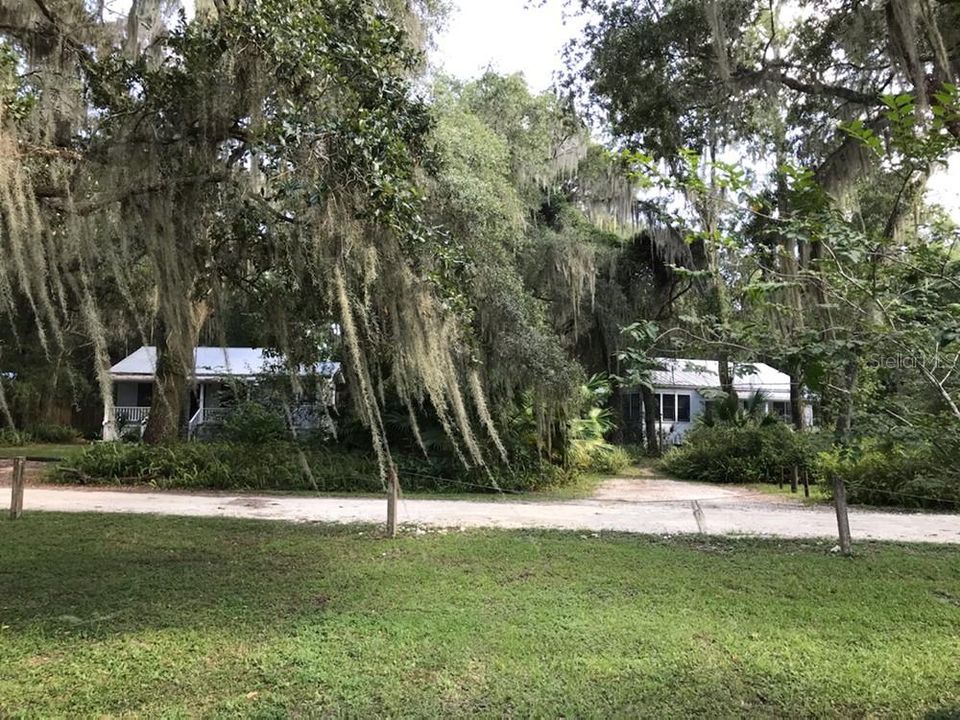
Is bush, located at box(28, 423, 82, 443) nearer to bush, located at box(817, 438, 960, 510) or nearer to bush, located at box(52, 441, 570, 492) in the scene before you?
bush, located at box(52, 441, 570, 492)

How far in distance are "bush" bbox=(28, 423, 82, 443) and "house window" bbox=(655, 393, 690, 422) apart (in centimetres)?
2053

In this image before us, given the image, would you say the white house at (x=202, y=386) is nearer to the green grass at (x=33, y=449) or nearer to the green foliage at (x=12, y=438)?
the green grass at (x=33, y=449)

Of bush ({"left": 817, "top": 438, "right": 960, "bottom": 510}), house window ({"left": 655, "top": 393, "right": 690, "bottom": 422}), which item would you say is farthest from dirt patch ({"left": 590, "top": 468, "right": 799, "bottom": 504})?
house window ({"left": 655, "top": 393, "right": 690, "bottom": 422})

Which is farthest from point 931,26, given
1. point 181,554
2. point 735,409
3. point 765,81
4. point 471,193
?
point 735,409

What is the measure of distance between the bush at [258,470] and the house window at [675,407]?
48.5ft

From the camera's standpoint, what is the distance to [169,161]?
4.64 meters

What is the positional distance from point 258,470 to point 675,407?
60.5 feet

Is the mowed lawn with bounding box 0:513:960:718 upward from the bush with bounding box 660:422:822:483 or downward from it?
downward

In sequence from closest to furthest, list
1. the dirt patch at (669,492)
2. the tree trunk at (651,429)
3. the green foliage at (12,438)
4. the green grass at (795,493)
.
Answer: the green grass at (795,493) → the dirt patch at (669,492) → the green foliage at (12,438) → the tree trunk at (651,429)

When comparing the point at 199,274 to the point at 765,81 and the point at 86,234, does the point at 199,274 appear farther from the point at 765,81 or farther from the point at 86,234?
the point at 765,81

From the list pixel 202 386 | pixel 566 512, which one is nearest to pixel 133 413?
pixel 202 386

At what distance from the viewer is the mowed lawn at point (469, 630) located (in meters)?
3.58

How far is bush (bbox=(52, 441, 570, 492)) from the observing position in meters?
11.8

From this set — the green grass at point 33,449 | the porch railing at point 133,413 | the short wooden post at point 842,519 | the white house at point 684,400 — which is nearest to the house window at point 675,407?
the white house at point 684,400
